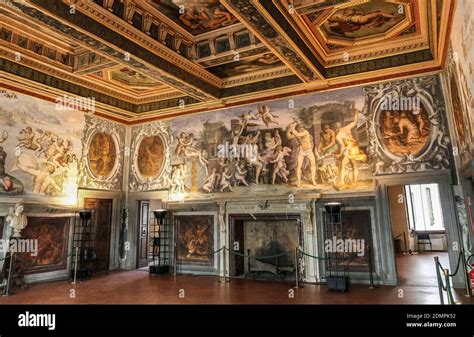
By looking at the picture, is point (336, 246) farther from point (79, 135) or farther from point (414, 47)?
point (79, 135)

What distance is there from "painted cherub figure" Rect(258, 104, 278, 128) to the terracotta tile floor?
544cm

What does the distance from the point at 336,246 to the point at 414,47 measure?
6.36 m

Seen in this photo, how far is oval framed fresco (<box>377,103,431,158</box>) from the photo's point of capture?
935 centimetres

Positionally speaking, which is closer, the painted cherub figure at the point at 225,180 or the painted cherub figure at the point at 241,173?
the painted cherub figure at the point at 241,173

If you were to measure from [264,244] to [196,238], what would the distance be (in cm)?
263

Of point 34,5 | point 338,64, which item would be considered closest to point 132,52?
point 34,5

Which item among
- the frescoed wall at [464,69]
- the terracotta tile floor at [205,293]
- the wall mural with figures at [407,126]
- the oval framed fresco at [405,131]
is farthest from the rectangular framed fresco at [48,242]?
the frescoed wall at [464,69]

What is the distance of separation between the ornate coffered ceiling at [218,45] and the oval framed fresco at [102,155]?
1471 mm

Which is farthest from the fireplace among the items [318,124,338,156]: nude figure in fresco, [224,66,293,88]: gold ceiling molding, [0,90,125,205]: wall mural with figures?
[0,90,125,205]: wall mural with figures

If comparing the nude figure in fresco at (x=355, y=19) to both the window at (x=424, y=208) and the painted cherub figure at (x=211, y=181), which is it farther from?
the window at (x=424, y=208)

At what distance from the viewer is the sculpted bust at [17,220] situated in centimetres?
983

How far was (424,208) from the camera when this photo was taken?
62.5 ft

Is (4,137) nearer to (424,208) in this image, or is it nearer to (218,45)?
(218,45)

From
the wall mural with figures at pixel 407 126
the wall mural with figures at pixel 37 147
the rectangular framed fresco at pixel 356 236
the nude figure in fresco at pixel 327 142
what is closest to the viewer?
the wall mural with figures at pixel 407 126
